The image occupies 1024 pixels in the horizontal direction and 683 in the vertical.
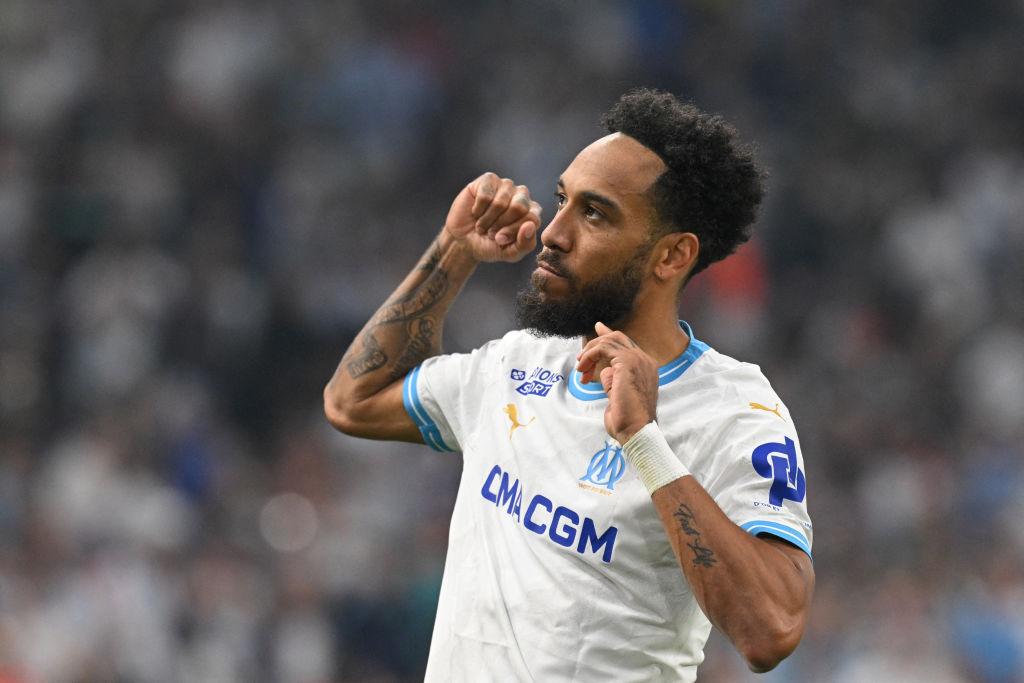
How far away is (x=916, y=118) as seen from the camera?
542 inches

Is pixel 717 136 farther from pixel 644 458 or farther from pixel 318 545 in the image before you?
pixel 318 545

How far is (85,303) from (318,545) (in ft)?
9.03

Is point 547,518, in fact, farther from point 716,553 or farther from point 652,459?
point 716,553

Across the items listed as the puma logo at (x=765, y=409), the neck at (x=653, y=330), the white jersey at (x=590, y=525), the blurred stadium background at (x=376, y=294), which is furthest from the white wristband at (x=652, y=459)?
the blurred stadium background at (x=376, y=294)

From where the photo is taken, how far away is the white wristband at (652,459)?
11.3 ft

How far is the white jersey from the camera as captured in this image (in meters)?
3.65

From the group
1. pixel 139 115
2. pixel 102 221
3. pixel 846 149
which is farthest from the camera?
pixel 846 149

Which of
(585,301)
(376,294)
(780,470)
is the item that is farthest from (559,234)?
(376,294)

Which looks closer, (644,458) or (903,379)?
(644,458)

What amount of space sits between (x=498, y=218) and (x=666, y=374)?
689mm

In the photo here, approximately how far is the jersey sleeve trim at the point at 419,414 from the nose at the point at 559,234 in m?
0.65

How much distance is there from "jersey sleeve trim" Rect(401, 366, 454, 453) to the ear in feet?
2.58

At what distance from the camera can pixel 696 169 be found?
13.0 ft

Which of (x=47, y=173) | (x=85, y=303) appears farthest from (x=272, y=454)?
(x=47, y=173)
